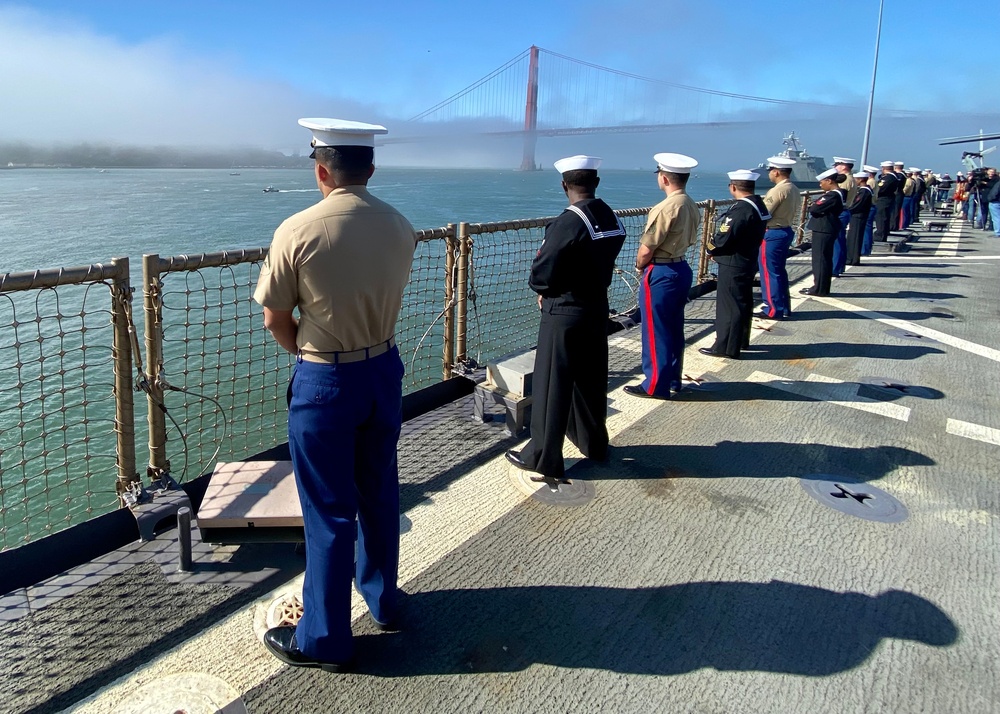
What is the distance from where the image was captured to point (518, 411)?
13.1 ft

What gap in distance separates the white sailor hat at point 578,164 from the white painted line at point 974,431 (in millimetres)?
3066

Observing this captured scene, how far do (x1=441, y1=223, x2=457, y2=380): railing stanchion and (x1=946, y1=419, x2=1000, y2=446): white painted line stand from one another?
3364 millimetres

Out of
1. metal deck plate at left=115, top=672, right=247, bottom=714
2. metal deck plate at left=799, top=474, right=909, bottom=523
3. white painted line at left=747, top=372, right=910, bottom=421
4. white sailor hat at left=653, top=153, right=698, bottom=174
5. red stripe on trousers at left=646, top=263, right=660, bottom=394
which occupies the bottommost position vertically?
metal deck plate at left=115, top=672, right=247, bottom=714

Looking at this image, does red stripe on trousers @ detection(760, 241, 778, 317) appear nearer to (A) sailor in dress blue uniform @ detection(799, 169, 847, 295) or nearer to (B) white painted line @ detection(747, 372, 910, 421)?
(A) sailor in dress blue uniform @ detection(799, 169, 847, 295)

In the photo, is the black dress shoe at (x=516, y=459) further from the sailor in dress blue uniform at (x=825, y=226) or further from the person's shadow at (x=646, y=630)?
the sailor in dress blue uniform at (x=825, y=226)

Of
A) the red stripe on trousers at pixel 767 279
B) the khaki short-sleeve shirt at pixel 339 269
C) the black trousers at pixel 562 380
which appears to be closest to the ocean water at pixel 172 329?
the khaki short-sleeve shirt at pixel 339 269

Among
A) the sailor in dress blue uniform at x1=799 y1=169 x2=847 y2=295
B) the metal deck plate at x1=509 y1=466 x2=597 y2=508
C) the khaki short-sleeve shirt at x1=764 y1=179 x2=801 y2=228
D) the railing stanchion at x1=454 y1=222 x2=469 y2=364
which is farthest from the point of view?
the sailor in dress blue uniform at x1=799 y1=169 x2=847 y2=295

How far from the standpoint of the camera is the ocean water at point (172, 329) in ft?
13.7

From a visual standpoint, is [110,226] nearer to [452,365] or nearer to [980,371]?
[452,365]

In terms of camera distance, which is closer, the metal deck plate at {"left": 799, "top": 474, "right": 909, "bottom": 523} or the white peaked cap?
the metal deck plate at {"left": 799, "top": 474, "right": 909, "bottom": 523}

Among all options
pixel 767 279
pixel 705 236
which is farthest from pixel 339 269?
pixel 705 236

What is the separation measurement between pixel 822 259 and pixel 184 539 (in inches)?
319

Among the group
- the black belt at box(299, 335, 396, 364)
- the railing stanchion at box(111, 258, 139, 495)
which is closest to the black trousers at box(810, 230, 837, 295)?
the black belt at box(299, 335, 396, 364)

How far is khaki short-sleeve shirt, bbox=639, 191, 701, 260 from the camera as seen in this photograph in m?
4.47
